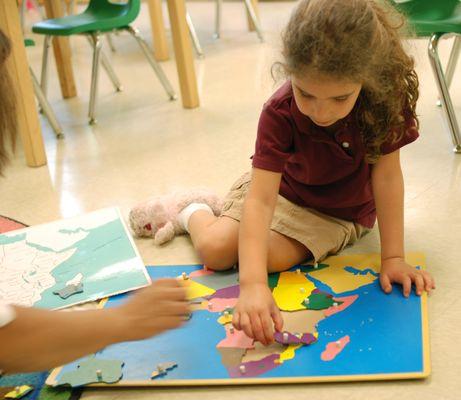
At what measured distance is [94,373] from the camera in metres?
0.99

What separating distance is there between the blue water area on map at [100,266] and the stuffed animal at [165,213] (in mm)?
44

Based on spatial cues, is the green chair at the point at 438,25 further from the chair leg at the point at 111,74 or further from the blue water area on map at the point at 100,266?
the chair leg at the point at 111,74

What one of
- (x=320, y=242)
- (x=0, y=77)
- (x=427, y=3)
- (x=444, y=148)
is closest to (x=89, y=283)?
(x=320, y=242)

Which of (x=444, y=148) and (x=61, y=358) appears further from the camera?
(x=444, y=148)

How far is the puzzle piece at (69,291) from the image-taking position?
1.20 metres

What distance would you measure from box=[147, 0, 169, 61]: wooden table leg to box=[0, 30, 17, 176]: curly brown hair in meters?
2.31

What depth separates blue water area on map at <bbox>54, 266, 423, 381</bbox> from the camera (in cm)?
95

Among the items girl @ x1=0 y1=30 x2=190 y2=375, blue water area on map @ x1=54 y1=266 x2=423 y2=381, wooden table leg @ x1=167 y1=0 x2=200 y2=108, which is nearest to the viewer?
girl @ x1=0 y1=30 x2=190 y2=375

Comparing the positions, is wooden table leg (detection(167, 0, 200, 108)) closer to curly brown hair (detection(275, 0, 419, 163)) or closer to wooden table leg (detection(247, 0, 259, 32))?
wooden table leg (detection(247, 0, 259, 32))

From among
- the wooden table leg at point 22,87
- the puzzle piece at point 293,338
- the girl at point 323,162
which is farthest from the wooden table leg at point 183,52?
the puzzle piece at point 293,338

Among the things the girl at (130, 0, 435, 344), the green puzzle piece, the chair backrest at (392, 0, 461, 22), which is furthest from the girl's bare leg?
the chair backrest at (392, 0, 461, 22)

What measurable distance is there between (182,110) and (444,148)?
3.09ft

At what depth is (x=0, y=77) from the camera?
2.47 feet

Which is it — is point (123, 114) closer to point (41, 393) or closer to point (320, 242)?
point (320, 242)
